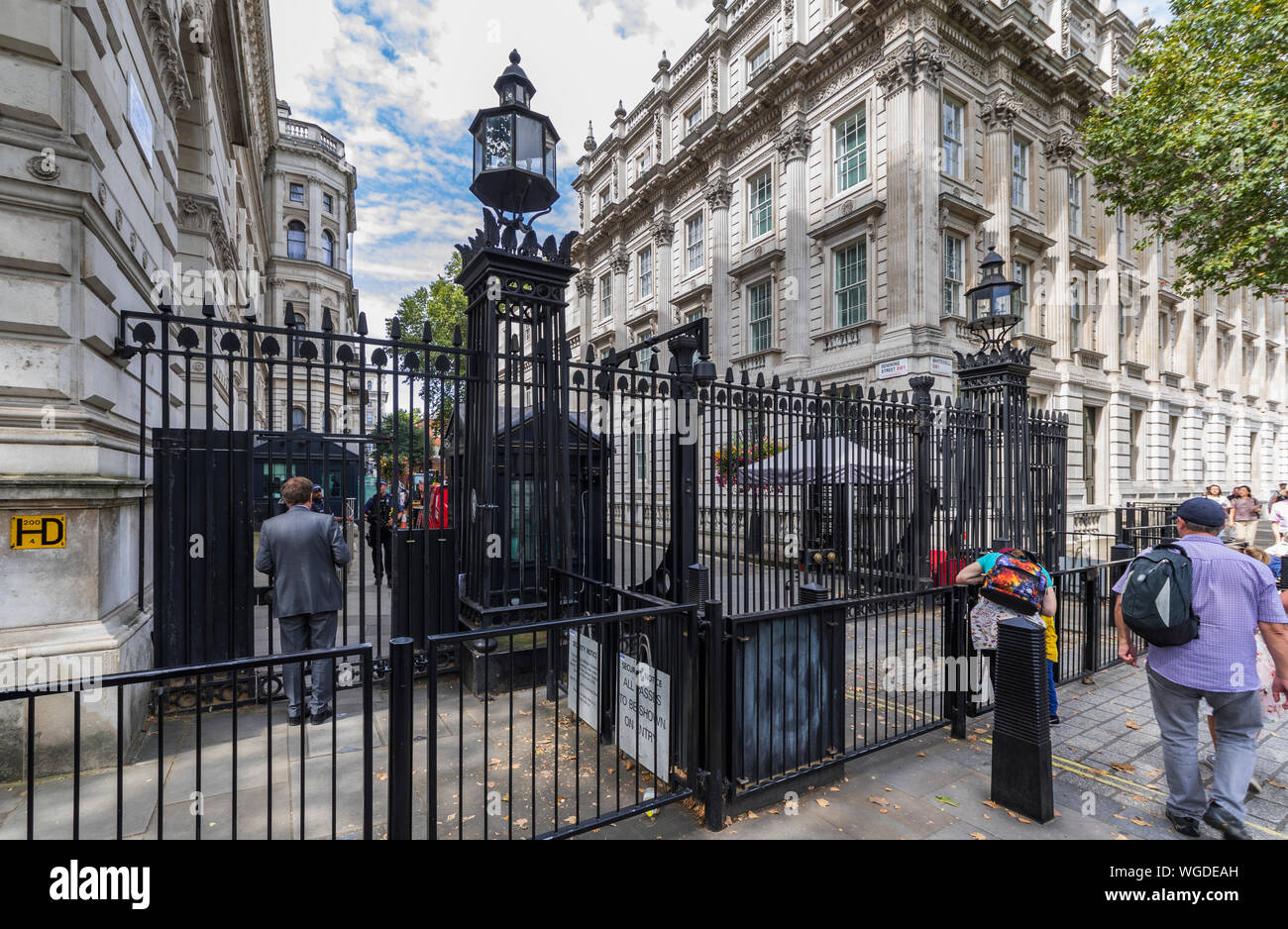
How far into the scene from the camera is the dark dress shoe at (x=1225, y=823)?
3.45 m

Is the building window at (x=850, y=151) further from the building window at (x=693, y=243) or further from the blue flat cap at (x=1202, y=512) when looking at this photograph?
the blue flat cap at (x=1202, y=512)

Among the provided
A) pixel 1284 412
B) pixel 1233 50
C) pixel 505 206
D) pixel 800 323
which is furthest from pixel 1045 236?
pixel 1284 412

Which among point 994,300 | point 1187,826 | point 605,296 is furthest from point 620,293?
point 1187,826

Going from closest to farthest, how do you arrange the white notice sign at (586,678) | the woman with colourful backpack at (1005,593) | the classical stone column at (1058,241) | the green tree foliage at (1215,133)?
the white notice sign at (586,678) < the woman with colourful backpack at (1005,593) < the green tree foliage at (1215,133) < the classical stone column at (1058,241)

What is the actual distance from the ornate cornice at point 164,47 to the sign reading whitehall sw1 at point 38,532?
17.0 feet

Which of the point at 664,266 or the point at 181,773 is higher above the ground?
the point at 664,266

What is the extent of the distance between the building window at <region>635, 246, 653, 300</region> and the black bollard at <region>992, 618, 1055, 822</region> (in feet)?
86.8

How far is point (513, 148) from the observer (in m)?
5.34

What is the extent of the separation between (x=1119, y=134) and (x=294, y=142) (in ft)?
124

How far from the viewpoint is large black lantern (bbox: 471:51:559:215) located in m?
5.34

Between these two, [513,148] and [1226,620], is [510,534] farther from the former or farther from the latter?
[1226,620]

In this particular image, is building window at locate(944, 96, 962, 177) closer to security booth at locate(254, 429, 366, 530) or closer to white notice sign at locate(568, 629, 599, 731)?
security booth at locate(254, 429, 366, 530)

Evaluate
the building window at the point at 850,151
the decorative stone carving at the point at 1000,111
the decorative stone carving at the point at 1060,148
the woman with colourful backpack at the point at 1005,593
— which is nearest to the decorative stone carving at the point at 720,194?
the building window at the point at 850,151

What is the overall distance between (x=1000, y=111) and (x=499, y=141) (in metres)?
19.2
